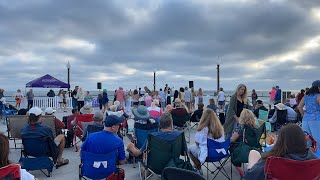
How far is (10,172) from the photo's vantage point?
2.49 m

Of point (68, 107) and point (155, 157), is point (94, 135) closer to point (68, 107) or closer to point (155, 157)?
point (155, 157)

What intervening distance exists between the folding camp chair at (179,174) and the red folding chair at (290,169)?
2.22ft

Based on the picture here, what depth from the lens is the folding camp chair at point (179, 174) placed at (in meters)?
2.35

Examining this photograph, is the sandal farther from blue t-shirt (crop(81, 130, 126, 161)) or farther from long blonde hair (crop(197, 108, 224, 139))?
long blonde hair (crop(197, 108, 224, 139))

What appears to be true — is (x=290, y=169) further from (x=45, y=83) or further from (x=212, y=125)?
(x=45, y=83)

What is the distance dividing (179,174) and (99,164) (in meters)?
1.97

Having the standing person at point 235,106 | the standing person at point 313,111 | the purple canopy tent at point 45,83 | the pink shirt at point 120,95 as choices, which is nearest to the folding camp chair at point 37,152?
the standing person at point 235,106

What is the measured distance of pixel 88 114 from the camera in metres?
7.91

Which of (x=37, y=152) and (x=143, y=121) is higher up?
(x=143, y=121)

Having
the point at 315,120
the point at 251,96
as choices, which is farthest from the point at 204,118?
the point at 251,96

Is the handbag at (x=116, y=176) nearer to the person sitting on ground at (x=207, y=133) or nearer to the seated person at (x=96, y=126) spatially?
the person sitting on ground at (x=207, y=133)

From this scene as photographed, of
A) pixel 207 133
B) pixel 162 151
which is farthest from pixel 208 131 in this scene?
pixel 162 151

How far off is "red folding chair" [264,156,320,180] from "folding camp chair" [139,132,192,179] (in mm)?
1910

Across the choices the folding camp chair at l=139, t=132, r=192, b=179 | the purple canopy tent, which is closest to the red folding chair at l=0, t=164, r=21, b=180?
the folding camp chair at l=139, t=132, r=192, b=179
